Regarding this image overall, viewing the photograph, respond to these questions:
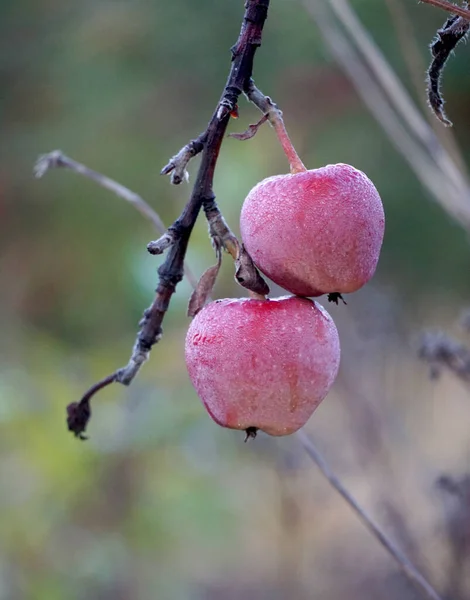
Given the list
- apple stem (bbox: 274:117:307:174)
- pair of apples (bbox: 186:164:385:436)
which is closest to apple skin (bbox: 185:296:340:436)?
pair of apples (bbox: 186:164:385:436)

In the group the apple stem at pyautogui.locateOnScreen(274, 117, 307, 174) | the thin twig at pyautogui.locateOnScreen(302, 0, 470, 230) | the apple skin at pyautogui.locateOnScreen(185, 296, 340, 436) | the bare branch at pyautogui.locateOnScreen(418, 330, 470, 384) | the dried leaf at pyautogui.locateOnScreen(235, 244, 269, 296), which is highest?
the apple stem at pyautogui.locateOnScreen(274, 117, 307, 174)

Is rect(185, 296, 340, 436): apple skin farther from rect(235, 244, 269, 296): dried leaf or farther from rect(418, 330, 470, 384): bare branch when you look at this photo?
rect(418, 330, 470, 384): bare branch

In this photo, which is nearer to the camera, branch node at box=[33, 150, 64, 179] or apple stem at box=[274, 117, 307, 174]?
apple stem at box=[274, 117, 307, 174]

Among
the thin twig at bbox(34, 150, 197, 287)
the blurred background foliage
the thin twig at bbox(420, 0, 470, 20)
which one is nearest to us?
the thin twig at bbox(420, 0, 470, 20)

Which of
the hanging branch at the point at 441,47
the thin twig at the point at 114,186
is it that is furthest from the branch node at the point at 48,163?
the hanging branch at the point at 441,47

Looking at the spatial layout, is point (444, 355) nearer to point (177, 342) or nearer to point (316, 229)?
point (316, 229)

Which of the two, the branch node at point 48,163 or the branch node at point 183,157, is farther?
the branch node at point 48,163

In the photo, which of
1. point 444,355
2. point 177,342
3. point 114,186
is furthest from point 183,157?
point 177,342

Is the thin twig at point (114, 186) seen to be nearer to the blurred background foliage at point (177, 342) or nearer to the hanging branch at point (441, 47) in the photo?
the hanging branch at point (441, 47)
